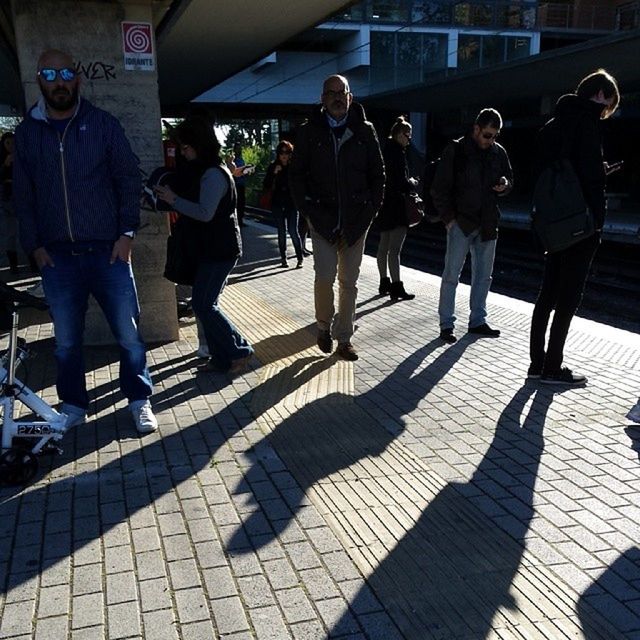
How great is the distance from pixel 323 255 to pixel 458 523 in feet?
9.89

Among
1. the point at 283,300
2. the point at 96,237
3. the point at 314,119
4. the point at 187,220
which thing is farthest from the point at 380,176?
the point at 283,300

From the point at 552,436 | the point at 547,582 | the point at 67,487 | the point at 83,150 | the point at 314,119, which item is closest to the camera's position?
the point at 547,582

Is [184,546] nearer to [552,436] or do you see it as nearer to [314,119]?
[552,436]

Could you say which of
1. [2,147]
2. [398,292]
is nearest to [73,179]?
[398,292]

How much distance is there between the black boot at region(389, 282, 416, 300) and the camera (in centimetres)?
830

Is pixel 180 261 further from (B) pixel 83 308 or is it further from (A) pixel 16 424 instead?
(A) pixel 16 424

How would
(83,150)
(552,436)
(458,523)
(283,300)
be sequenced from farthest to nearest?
(283,300) < (552,436) < (83,150) < (458,523)

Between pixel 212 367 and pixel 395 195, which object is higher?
pixel 395 195

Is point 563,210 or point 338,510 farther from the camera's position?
point 563,210

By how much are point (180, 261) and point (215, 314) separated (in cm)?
47

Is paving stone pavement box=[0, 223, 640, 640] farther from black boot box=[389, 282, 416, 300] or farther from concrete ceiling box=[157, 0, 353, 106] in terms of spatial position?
concrete ceiling box=[157, 0, 353, 106]

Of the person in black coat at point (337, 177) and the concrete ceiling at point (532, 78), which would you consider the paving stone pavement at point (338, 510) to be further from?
the concrete ceiling at point (532, 78)

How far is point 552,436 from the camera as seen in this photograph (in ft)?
14.2

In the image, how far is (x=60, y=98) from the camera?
3814 millimetres
